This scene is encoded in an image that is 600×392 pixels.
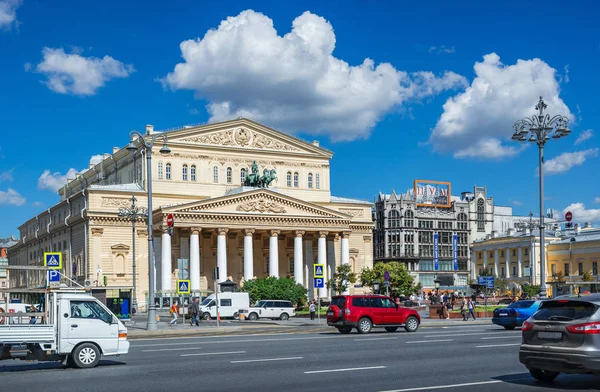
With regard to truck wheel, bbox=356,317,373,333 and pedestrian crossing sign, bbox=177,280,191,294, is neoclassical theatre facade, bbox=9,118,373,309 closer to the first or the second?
pedestrian crossing sign, bbox=177,280,191,294

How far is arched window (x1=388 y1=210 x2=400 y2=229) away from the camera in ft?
443

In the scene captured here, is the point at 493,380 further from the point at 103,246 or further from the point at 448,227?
the point at 448,227

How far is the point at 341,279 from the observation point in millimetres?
82688

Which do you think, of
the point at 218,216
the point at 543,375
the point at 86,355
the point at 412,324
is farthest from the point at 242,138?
the point at 543,375

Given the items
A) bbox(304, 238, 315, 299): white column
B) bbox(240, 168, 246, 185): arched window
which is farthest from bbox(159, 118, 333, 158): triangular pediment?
bbox(304, 238, 315, 299): white column

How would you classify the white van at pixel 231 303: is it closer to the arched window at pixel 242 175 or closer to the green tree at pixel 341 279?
the green tree at pixel 341 279

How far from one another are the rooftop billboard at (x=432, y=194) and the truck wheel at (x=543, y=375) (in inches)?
4861

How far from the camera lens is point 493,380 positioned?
15867 mm

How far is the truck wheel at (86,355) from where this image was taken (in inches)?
771

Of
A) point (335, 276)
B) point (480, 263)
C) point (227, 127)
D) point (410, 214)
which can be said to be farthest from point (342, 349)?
point (410, 214)

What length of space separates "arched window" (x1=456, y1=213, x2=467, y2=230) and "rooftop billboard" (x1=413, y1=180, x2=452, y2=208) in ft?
9.00

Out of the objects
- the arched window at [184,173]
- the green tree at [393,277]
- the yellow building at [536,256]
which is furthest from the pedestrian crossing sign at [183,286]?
the yellow building at [536,256]

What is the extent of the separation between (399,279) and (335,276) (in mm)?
7527

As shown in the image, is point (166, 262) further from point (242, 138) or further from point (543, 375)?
point (543, 375)
